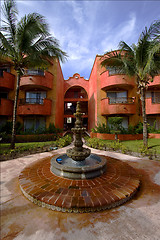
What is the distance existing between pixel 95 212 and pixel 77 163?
199cm

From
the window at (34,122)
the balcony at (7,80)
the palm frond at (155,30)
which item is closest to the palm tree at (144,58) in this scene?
the palm frond at (155,30)

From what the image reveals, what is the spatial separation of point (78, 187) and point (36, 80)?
479 inches

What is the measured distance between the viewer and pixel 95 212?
2004 mm

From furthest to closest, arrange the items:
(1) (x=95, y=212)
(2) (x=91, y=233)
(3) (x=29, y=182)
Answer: (3) (x=29, y=182) → (1) (x=95, y=212) → (2) (x=91, y=233)

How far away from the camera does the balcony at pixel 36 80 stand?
11.6 m

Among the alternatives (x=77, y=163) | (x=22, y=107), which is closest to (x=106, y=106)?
(x=77, y=163)

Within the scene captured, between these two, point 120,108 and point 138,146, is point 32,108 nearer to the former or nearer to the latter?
point 120,108

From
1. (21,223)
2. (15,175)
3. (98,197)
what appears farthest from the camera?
(15,175)

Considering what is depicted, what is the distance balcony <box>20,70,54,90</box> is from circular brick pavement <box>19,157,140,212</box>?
1079 cm

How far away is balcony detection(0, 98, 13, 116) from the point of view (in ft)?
37.4

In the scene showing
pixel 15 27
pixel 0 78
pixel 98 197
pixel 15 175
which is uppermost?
pixel 15 27

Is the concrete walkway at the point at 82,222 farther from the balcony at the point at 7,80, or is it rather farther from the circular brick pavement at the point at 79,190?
the balcony at the point at 7,80

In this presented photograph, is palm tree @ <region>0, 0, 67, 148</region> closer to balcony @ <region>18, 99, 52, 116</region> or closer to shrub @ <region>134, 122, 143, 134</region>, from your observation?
balcony @ <region>18, 99, 52, 116</region>

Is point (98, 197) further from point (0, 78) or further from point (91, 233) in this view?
point (0, 78)
